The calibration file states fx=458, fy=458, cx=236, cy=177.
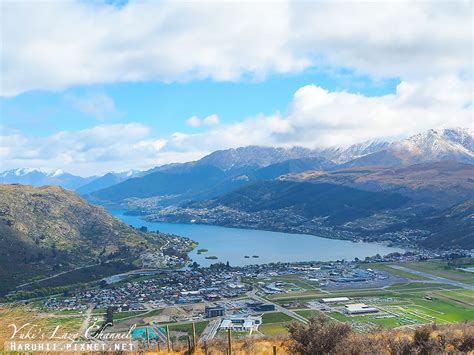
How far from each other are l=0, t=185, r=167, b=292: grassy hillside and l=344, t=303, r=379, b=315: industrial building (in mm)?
45935

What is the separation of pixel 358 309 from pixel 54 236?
67344 millimetres

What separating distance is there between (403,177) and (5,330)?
181 meters

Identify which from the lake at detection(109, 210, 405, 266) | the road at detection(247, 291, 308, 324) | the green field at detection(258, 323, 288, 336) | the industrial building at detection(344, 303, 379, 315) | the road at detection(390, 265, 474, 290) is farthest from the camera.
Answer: the lake at detection(109, 210, 405, 266)

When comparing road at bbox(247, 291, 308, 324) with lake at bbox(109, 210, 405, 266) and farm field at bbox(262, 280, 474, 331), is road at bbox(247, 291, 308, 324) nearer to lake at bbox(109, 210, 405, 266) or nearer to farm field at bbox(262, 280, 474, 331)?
farm field at bbox(262, 280, 474, 331)

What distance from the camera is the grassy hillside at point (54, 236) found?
7450 centimetres

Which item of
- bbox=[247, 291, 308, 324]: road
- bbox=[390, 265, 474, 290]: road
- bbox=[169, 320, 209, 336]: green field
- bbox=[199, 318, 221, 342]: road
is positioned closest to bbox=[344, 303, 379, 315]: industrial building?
bbox=[247, 291, 308, 324]: road

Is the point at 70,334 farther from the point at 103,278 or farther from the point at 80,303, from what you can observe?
the point at 103,278

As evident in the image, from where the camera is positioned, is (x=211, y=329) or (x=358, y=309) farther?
(x=358, y=309)

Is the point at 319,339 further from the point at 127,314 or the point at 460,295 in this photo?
the point at 460,295

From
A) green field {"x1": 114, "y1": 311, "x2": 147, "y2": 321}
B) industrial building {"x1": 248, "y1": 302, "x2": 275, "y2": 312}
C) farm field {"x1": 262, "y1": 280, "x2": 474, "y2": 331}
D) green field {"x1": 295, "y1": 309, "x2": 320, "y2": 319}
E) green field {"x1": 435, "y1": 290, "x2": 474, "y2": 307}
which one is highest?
green field {"x1": 114, "y1": 311, "x2": 147, "y2": 321}

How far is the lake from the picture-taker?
88.1 metres

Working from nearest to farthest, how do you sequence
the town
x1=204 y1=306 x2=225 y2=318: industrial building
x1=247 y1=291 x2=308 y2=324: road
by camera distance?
the town < x1=247 y1=291 x2=308 y2=324: road < x1=204 y1=306 x2=225 y2=318: industrial building

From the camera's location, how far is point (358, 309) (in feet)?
143

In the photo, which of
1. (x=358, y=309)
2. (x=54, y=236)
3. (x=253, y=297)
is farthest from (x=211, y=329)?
(x=54, y=236)
